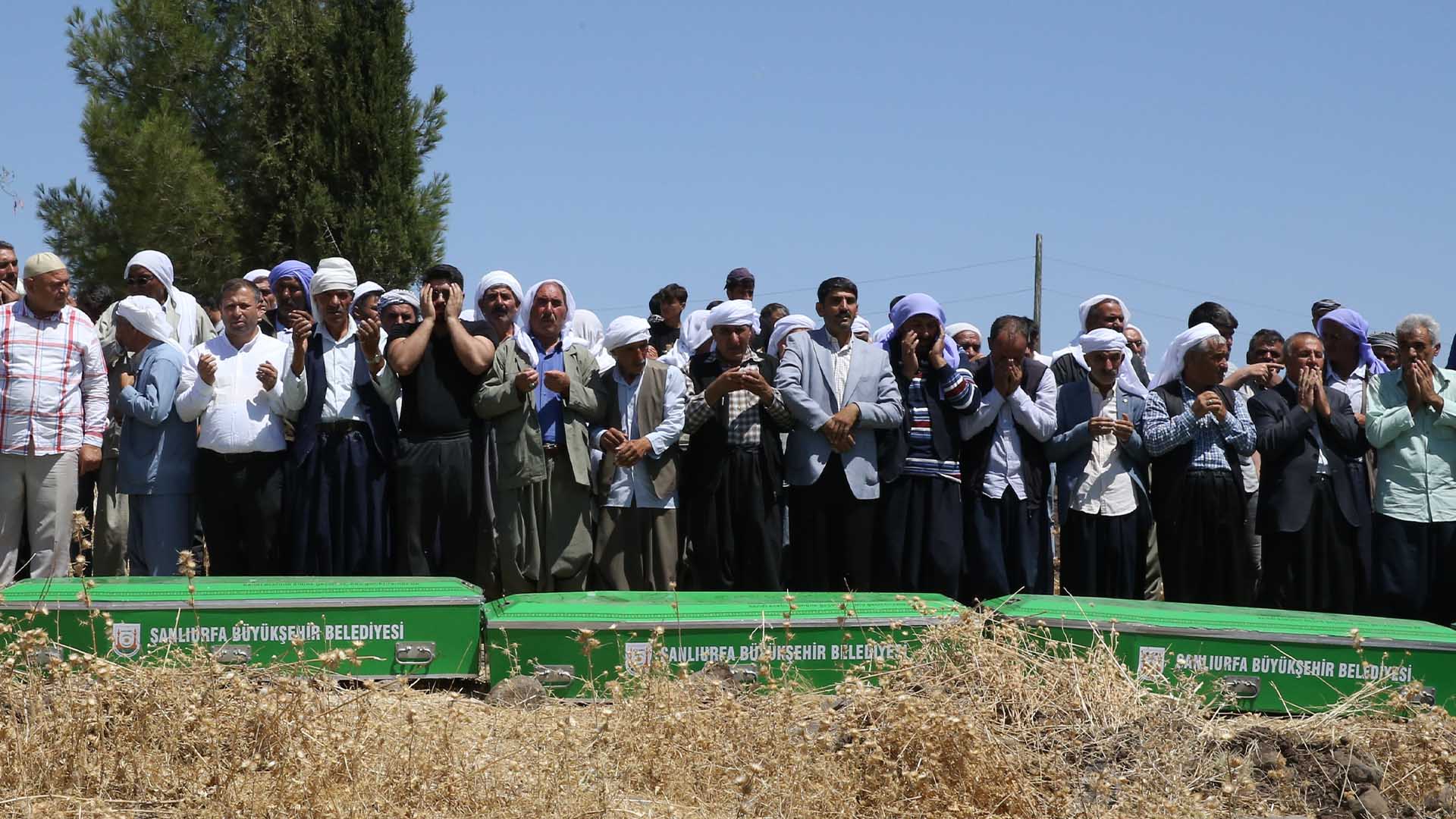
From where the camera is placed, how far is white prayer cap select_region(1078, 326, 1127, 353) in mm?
7344

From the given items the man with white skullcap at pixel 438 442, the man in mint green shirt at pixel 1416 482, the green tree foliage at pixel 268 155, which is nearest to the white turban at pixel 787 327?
the man with white skullcap at pixel 438 442

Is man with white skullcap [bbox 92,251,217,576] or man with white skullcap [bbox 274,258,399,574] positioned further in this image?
man with white skullcap [bbox 92,251,217,576]

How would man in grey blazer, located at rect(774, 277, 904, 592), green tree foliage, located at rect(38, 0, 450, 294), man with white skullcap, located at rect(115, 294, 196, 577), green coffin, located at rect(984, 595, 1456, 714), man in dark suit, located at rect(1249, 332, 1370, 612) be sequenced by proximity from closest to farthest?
green coffin, located at rect(984, 595, 1456, 714)
man with white skullcap, located at rect(115, 294, 196, 577)
man in grey blazer, located at rect(774, 277, 904, 592)
man in dark suit, located at rect(1249, 332, 1370, 612)
green tree foliage, located at rect(38, 0, 450, 294)

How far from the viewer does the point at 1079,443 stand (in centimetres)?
729

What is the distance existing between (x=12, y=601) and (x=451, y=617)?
174 cm

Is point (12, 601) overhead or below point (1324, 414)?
below

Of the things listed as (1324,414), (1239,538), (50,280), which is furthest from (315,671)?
(1324,414)

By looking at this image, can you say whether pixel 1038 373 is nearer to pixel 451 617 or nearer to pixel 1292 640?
pixel 1292 640

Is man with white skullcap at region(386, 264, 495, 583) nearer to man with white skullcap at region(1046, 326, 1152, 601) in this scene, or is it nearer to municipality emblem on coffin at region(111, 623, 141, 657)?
municipality emblem on coffin at region(111, 623, 141, 657)

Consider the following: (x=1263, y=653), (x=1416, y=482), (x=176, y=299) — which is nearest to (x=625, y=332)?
(x=176, y=299)

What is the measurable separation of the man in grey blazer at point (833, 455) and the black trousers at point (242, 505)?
263 centimetres

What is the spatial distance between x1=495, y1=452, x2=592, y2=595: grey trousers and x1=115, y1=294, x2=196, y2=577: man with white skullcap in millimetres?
1615

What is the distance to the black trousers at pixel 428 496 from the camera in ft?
22.9

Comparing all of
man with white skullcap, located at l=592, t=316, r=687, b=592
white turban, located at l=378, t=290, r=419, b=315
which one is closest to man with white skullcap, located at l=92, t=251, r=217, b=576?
white turban, located at l=378, t=290, r=419, b=315
